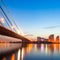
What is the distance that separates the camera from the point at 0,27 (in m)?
36.1
